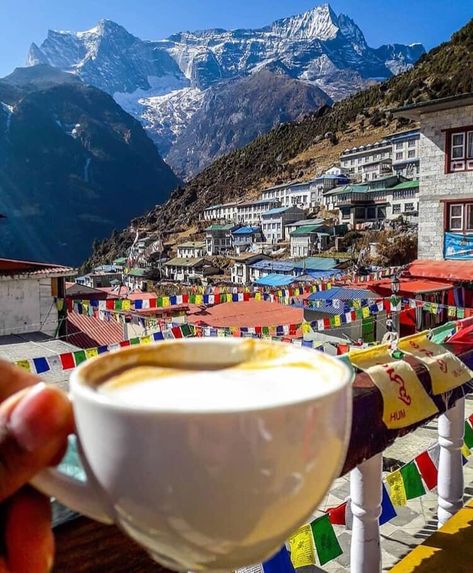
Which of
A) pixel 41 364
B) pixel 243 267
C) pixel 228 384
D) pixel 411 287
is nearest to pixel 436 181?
pixel 411 287

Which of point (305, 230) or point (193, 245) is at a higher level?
point (305, 230)

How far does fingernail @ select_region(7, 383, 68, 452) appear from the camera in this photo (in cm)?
66

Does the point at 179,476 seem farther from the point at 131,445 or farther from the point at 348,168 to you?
the point at 348,168

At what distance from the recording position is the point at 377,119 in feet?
368

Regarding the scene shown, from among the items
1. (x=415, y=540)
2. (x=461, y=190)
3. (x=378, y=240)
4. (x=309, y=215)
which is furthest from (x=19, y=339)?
(x=309, y=215)

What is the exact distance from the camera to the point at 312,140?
12888 cm

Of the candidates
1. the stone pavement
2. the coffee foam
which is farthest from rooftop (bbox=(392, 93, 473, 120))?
the coffee foam

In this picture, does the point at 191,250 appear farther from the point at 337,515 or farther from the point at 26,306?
the point at 337,515

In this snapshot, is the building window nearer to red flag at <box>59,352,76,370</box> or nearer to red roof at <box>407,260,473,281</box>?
red roof at <box>407,260,473,281</box>

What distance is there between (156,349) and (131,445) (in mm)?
311

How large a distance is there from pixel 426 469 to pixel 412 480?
171 millimetres

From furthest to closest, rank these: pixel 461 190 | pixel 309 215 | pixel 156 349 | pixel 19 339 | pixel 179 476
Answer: pixel 309 215 → pixel 461 190 → pixel 19 339 → pixel 156 349 → pixel 179 476

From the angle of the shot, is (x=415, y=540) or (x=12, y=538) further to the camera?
(x=415, y=540)

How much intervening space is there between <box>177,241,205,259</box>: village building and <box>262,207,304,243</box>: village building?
42.8 feet
